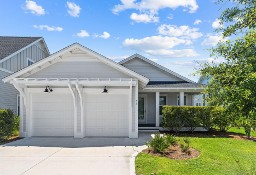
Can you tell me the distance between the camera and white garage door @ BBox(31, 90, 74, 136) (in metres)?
14.9

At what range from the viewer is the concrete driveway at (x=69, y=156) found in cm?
802

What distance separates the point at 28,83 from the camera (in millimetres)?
14055

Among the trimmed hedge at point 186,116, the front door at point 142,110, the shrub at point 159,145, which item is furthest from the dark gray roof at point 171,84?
the shrub at point 159,145

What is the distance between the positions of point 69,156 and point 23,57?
50.0ft

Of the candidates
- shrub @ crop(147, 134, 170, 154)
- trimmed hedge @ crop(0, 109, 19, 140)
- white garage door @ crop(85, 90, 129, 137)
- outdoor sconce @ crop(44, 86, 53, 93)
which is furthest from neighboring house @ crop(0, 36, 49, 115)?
shrub @ crop(147, 134, 170, 154)

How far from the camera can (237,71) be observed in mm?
4070

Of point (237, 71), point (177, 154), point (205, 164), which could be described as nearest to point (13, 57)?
point (177, 154)

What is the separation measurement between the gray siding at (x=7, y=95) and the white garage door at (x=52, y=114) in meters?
5.45

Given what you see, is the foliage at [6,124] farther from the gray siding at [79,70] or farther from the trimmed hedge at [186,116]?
the trimmed hedge at [186,116]

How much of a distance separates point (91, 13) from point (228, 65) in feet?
42.3

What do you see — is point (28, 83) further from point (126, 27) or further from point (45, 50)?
point (45, 50)

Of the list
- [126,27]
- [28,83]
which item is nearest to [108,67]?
[28,83]

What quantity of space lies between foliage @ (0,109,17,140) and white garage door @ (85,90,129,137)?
13.7 ft

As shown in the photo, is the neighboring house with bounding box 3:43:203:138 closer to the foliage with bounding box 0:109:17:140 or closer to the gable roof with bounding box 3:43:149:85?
the gable roof with bounding box 3:43:149:85
